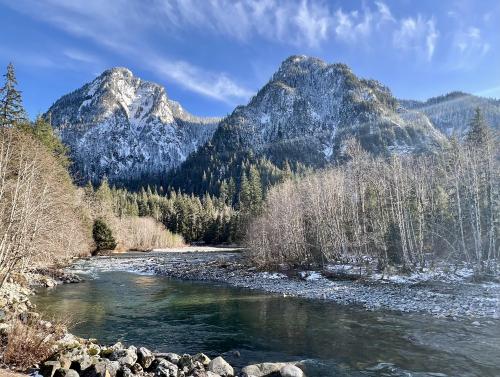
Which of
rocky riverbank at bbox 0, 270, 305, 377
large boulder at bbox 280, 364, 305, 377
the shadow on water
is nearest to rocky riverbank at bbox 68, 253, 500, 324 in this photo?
the shadow on water

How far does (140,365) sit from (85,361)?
2012mm

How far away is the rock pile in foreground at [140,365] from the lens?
38.7ft

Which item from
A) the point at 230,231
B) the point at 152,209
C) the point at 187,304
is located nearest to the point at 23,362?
the point at 187,304

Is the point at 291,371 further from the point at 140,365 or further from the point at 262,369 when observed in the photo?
the point at 140,365

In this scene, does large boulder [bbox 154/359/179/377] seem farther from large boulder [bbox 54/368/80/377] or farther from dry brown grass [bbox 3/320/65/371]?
dry brown grass [bbox 3/320/65/371]

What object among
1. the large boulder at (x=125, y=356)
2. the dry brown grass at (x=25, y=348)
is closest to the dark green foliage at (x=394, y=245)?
the large boulder at (x=125, y=356)

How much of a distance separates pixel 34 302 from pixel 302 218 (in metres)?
30.4

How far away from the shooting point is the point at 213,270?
5053 centimetres

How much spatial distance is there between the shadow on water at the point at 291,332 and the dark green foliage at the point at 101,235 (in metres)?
51.5

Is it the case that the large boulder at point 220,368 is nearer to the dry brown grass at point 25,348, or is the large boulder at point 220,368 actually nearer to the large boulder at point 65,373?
the large boulder at point 65,373

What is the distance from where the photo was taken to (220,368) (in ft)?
45.1

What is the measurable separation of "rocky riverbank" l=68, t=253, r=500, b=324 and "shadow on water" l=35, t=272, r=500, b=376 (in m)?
2.23

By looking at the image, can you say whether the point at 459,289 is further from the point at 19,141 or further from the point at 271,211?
the point at 19,141

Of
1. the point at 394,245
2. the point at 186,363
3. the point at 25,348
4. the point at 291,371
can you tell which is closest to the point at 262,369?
the point at 291,371
